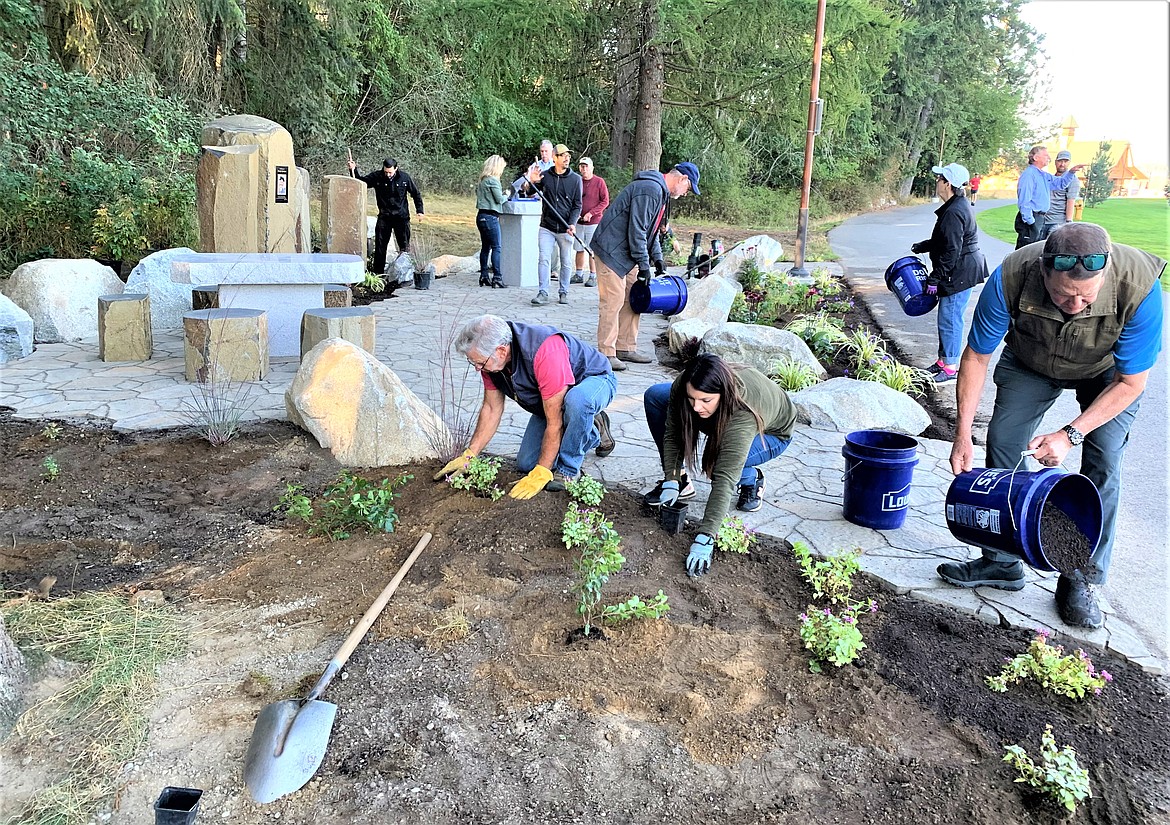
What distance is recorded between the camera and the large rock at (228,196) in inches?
331

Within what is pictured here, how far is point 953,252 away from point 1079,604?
4200mm

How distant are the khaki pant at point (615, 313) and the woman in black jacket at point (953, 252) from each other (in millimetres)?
2506

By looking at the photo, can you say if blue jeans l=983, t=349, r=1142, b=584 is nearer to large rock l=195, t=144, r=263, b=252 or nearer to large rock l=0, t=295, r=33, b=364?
large rock l=195, t=144, r=263, b=252

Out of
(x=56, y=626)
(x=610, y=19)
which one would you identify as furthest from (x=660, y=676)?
(x=610, y=19)

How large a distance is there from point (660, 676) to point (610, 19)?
14475 mm

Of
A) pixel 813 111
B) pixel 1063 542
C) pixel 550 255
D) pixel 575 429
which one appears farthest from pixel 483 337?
pixel 813 111

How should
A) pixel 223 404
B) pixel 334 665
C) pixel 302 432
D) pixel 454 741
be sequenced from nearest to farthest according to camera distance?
pixel 454 741
pixel 334 665
pixel 302 432
pixel 223 404

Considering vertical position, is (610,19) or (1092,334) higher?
(610,19)

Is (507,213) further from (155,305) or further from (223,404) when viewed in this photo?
(223,404)

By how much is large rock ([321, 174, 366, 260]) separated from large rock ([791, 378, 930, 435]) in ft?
24.4

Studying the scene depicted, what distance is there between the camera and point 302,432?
566cm

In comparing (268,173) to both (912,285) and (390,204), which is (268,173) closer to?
(390,204)

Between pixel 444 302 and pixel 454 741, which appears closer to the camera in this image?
pixel 454 741

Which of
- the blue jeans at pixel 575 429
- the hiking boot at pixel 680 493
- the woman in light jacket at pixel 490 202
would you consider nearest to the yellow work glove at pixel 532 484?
the blue jeans at pixel 575 429
